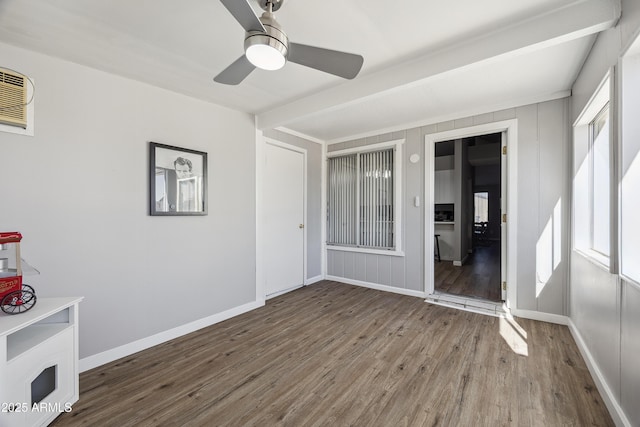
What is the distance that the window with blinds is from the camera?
4082 mm

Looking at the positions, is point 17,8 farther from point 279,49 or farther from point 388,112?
point 388,112

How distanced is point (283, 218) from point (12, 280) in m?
2.74

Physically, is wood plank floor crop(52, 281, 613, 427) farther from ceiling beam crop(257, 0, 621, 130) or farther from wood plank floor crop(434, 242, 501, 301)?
ceiling beam crop(257, 0, 621, 130)

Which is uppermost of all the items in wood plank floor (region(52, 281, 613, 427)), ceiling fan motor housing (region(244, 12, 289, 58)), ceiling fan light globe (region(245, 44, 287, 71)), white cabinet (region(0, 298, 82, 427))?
ceiling fan motor housing (region(244, 12, 289, 58))

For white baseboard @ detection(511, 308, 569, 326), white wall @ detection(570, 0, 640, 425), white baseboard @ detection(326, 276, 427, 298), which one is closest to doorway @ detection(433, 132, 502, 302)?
white baseboard @ detection(326, 276, 427, 298)

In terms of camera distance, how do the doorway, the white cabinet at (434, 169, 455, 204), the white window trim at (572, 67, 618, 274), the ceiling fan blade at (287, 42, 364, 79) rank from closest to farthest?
the ceiling fan blade at (287, 42, 364, 79) → the white window trim at (572, 67, 618, 274) → the doorway → the white cabinet at (434, 169, 455, 204)

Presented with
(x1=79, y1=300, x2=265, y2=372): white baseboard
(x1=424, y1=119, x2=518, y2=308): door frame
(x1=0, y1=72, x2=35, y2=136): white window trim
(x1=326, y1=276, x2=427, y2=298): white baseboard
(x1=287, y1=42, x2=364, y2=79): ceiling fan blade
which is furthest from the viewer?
(x1=326, y1=276, x2=427, y2=298): white baseboard

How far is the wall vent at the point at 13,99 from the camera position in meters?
1.78

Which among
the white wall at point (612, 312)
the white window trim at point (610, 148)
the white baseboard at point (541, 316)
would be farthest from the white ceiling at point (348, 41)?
the white baseboard at point (541, 316)

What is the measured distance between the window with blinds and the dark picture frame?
229 centimetres

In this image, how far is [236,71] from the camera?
1.71 m

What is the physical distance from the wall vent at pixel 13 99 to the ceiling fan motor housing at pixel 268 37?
1.69m

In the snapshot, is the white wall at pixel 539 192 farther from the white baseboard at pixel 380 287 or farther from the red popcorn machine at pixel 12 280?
the red popcorn machine at pixel 12 280

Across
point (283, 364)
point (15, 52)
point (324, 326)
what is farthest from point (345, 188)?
point (15, 52)
